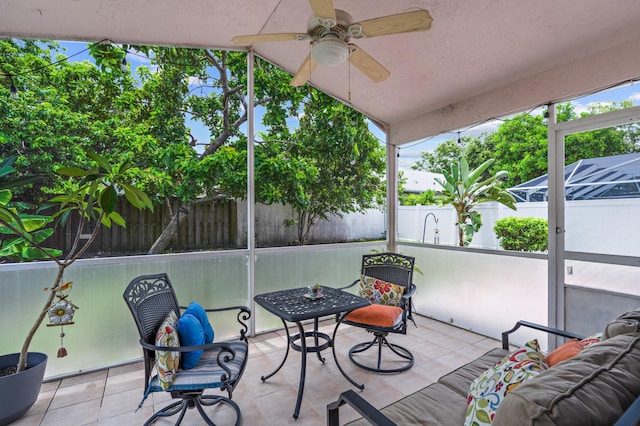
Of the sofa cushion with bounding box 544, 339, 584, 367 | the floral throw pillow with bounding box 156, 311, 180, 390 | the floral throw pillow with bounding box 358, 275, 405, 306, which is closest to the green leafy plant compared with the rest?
the floral throw pillow with bounding box 156, 311, 180, 390

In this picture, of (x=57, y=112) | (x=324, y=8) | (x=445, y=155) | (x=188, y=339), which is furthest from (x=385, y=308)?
(x=57, y=112)

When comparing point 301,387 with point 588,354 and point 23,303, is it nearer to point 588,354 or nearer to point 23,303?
point 588,354

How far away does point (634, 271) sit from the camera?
8.13 feet

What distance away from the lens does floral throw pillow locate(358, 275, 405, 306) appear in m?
3.18

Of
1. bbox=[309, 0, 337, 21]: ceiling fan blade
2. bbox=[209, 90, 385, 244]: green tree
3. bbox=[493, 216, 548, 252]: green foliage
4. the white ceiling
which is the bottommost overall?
bbox=[493, 216, 548, 252]: green foliage

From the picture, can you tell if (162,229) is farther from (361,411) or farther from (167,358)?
(361,411)

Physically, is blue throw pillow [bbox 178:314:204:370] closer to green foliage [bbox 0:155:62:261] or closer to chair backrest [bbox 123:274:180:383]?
chair backrest [bbox 123:274:180:383]

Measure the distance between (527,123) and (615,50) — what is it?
8.02 ft

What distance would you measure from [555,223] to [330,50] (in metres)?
2.54

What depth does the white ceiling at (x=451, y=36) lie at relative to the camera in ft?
7.81

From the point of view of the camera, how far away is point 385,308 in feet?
9.46

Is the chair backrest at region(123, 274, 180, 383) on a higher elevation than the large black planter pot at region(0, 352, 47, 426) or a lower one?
higher

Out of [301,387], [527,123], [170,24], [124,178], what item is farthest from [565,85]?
[124,178]

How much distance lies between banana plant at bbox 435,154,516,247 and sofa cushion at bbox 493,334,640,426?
2934mm
